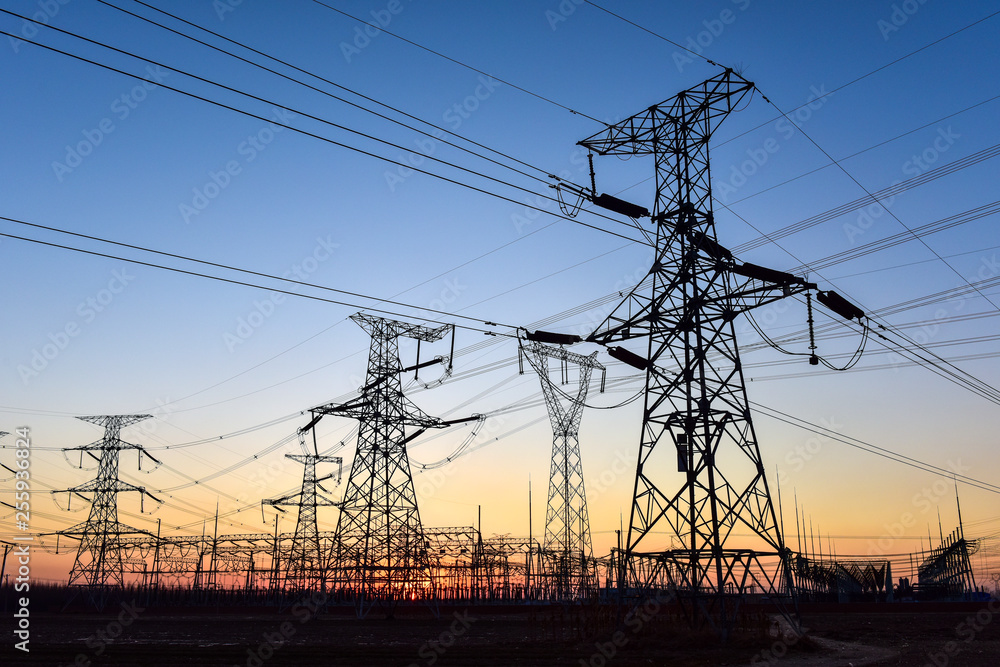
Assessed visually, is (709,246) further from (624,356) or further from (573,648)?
(573,648)

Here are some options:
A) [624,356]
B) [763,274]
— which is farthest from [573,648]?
[763,274]

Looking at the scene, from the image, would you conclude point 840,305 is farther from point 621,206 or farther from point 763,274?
point 621,206

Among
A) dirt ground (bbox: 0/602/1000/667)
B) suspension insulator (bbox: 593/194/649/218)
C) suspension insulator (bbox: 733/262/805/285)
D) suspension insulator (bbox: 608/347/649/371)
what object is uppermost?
suspension insulator (bbox: 593/194/649/218)

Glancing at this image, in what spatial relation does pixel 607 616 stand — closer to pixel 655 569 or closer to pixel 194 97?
pixel 655 569

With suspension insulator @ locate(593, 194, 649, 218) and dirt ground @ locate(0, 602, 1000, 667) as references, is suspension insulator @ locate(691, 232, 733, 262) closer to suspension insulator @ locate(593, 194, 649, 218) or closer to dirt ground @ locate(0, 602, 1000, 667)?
suspension insulator @ locate(593, 194, 649, 218)

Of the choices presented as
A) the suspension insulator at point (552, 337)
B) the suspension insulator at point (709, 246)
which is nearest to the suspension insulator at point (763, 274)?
the suspension insulator at point (709, 246)

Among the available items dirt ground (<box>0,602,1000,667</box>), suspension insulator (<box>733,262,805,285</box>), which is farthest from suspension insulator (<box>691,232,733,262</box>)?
dirt ground (<box>0,602,1000,667</box>)

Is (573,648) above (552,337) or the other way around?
the other way around

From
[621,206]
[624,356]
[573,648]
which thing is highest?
[621,206]

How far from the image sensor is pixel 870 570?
63.6m

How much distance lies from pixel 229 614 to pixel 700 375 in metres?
56.2

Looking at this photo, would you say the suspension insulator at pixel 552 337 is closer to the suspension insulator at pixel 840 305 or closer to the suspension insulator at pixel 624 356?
the suspension insulator at pixel 624 356

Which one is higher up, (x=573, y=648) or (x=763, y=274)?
(x=763, y=274)

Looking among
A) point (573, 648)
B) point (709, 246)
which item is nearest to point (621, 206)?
point (709, 246)
